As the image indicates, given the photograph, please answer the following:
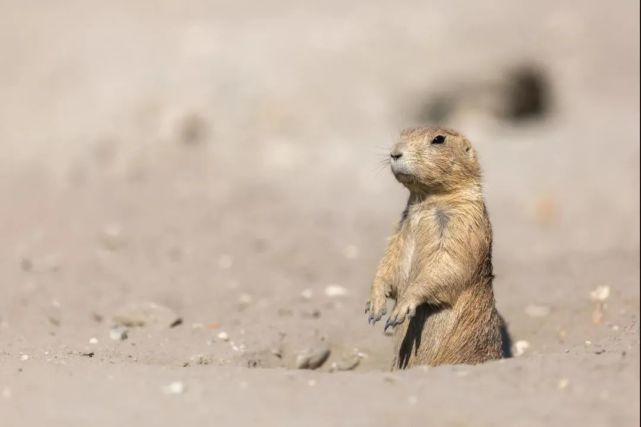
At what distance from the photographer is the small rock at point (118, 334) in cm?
650

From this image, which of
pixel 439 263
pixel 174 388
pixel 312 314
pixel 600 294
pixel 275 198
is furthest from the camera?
pixel 275 198

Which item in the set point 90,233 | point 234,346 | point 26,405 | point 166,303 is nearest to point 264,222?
point 90,233

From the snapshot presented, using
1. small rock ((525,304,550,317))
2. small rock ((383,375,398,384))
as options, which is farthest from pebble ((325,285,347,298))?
small rock ((383,375,398,384))

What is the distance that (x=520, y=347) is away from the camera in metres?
6.97

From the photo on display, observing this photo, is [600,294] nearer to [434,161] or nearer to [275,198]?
[434,161]

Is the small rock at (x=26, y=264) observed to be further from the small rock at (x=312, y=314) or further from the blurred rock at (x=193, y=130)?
the blurred rock at (x=193, y=130)

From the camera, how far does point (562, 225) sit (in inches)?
418

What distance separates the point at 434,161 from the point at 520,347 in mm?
1734

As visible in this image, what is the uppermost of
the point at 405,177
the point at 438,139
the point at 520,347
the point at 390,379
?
the point at 438,139

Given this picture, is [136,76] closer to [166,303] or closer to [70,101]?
[70,101]

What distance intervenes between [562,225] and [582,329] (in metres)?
3.65

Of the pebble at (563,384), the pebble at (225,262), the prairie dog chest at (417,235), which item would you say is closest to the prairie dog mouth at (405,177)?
the prairie dog chest at (417,235)

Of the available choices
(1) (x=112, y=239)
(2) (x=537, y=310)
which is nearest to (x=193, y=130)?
(1) (x=112, y=239)

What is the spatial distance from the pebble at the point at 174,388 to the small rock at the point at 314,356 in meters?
2.02
